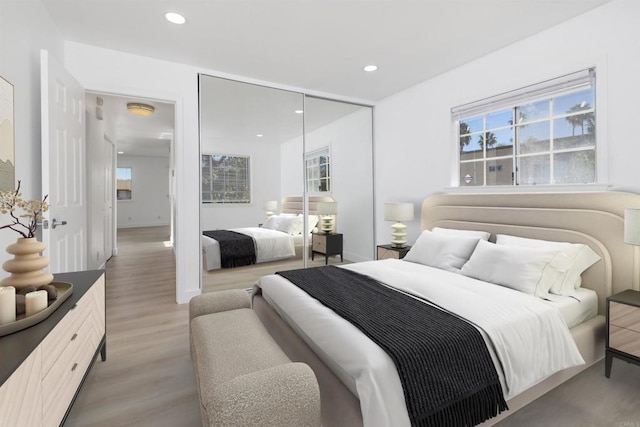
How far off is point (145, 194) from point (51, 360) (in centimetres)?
1088

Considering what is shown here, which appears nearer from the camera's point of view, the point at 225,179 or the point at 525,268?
the point at 525,268

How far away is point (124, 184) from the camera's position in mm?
10570

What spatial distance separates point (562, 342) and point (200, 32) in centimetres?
346

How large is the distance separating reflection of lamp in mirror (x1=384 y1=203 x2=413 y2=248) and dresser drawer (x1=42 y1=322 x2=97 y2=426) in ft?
9.90

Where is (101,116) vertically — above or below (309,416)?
above

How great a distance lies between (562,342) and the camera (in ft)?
5.75

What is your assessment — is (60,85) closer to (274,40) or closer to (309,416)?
(274,40)

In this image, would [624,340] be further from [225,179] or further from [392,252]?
[225,179]

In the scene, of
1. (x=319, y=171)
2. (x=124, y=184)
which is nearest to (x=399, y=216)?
(x=319, y=171)

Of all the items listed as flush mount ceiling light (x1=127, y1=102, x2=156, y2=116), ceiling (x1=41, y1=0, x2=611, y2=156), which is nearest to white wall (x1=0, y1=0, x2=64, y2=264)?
ceiling (x1=41, y1=0, x2=611, y2=156)

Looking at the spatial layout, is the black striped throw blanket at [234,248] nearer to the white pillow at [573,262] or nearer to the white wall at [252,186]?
the white wall at [252,186]

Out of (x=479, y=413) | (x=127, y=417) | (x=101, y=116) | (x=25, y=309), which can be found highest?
(x=101, y=116)

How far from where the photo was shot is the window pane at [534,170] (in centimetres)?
280

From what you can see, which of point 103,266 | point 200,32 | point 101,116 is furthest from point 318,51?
point 103,266
